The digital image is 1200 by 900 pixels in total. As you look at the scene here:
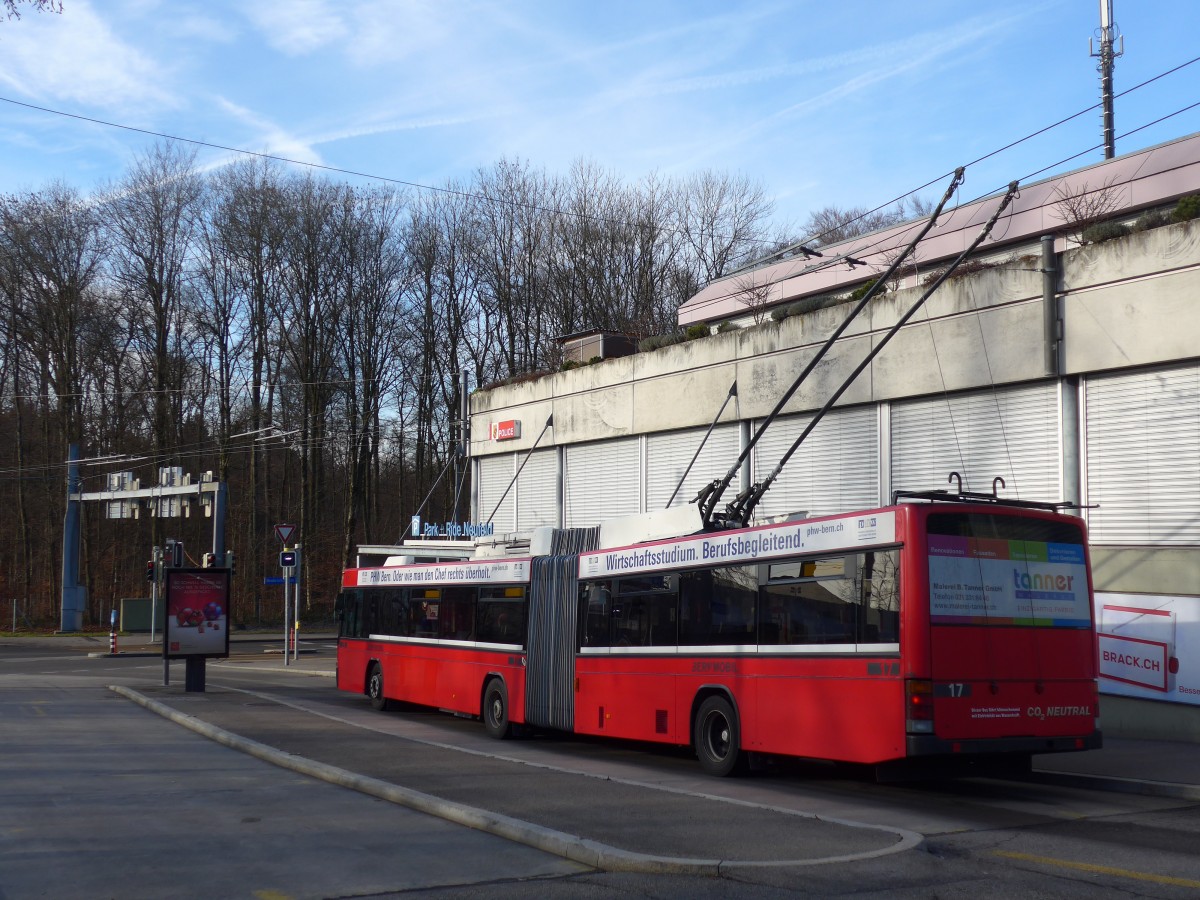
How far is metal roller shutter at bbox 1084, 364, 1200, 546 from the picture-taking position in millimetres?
16625

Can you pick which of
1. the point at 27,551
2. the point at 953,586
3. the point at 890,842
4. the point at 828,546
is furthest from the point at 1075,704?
the point at 27,551

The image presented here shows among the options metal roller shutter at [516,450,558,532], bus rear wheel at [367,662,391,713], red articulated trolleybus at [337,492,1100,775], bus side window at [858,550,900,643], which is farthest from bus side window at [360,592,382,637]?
bus side window at [858,550,900,643]

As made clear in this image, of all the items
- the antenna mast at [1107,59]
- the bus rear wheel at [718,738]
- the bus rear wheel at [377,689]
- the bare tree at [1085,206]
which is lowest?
the bus rear wheel at [377,689]

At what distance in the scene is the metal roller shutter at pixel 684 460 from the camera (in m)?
25.6

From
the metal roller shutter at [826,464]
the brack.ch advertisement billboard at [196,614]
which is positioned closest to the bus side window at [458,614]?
the brack.ch advertisement billboard at [196,614]

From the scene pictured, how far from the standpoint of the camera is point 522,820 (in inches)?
364

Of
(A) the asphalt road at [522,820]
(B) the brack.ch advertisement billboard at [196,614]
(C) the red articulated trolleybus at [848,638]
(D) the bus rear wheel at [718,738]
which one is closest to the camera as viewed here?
(A) the asphalt road at [522,820]

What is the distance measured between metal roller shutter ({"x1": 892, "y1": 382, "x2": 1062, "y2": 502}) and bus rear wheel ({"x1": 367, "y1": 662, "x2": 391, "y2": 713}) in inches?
406

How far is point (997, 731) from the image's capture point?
11.0 meters

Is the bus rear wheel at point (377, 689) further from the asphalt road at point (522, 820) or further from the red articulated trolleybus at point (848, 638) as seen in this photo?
the red articulated trolleybus at point (848, 638)

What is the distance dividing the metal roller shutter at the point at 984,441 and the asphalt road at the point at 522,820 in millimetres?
7242

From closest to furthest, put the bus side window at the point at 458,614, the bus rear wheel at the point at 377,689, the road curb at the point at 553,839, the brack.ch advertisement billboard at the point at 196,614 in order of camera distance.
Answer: the road curb at the point at 553,839 < the bus side window at the point at 458,614 < the bus rear wheel at the point at 377,689 < the brack.ch advertisement billboard at the point at 196,614

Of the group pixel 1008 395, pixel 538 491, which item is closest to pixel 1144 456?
pixel 1008 395

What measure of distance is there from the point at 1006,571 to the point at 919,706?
1740mm
